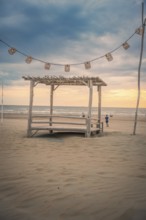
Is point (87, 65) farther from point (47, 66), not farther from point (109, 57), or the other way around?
point (47, 66)

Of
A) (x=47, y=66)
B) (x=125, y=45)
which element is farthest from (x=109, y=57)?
(x=47, y=66)

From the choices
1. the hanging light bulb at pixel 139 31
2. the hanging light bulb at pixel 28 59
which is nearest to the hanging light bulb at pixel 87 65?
the hanging light bulb at pixel 139 31

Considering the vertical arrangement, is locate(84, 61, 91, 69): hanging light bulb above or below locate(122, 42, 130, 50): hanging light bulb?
below

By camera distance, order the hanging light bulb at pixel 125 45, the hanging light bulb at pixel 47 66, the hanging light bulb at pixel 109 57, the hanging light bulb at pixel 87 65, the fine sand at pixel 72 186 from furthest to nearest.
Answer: the hanging light bulb at pixel 47 66
the hanging light bulb at pixel 87 65
the hanging light bulb at pixel 109 57
the hanging light bulb at pixel 125 45
the fine sand at pixel 72 186

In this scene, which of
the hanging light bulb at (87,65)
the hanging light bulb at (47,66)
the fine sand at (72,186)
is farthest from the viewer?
the hanging light bulb at (47,66)

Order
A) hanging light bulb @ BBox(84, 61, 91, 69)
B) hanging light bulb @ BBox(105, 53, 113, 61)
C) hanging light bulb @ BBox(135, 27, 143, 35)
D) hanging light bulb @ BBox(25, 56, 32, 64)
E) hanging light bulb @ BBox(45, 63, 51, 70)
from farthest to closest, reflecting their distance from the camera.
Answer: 1. hanging light bulb @ BBox(45, 63, 51, 70)
2. hanging light bulb @ BBox(84, 61, 91, 69)
3. hanging light bulb @ BBox(25, 56, 32, 64)
4. hanging light bulb @ BBox(105, 53, 113, 61)
5. hanging light bulb @ BBox(135, 27, 143, 35)

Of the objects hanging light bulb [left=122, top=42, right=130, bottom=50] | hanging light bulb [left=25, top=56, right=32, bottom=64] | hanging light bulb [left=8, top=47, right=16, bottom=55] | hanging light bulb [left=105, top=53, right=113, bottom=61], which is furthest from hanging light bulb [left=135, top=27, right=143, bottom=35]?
hanging light bulb [left=8, top=47, right=16, bottom=55]

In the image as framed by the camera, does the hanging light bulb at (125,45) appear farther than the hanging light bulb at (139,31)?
Yes

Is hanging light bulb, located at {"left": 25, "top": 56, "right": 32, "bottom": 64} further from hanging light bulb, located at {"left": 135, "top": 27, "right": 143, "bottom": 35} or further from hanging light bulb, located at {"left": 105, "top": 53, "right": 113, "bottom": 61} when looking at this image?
hanging light bulb, located at {"left": 135, "top": 27, "right": 143, "bottom": 35}

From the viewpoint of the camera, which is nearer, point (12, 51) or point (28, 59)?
point (12, 51)

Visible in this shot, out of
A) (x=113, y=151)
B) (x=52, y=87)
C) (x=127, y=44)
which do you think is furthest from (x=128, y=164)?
(x=52, y=87)

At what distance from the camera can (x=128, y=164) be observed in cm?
703

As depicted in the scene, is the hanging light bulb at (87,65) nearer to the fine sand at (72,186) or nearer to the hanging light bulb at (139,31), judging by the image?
the hanging light bulb at (139,31)

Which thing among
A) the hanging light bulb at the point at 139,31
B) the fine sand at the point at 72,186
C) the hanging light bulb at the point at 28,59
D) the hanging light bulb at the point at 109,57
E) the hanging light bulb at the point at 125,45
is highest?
the hanging light bulb at the point at 139,31
